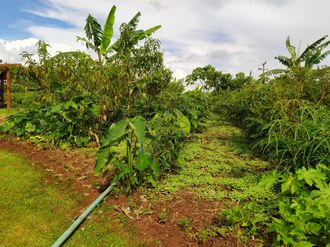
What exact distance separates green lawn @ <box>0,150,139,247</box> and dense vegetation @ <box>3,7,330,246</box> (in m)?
0.67

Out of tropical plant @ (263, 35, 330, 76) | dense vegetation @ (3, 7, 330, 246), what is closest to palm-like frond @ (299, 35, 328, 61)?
tropical plant @ (263, 35, 330, 76)

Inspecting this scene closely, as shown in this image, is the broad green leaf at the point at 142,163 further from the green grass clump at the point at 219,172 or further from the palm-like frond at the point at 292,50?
the palm-like frond at the point at 292,50

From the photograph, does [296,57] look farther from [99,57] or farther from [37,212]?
[37,212]

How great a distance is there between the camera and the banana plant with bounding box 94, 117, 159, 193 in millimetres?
2971

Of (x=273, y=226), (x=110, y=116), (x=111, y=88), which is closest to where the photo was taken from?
(x=273, y=226)

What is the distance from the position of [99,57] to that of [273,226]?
8.94 metres

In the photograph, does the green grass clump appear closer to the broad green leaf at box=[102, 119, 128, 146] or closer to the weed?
the weed

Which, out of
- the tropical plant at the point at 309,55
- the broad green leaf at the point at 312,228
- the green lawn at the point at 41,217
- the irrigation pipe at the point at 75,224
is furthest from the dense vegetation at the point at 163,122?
the tropical plant at the point at 309,55

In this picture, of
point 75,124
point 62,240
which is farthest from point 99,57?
point 62,240

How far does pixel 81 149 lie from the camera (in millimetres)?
5430

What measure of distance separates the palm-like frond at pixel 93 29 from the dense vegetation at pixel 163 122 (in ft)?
0.12

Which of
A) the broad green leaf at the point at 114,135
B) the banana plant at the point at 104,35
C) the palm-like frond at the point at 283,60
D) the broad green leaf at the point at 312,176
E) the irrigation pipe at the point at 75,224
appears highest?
the palm-like frond at the point at 283,60

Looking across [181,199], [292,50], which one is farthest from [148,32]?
[292,50]

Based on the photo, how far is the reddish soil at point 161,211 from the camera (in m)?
2.54
